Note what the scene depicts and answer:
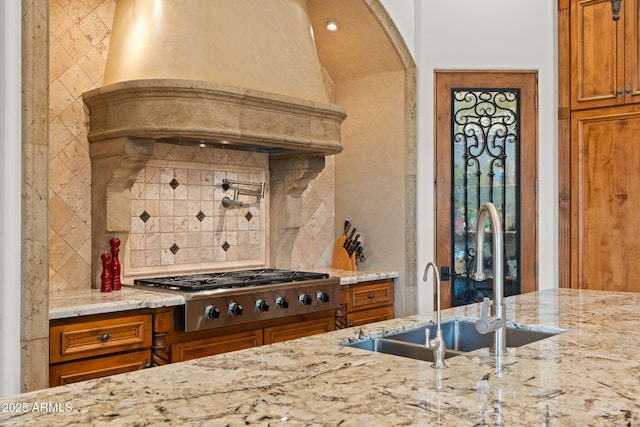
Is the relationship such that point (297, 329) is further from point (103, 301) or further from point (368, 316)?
point (103, 301)

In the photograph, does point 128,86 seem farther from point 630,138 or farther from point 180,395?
point 630,138

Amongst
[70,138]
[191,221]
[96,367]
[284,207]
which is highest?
[70,138]

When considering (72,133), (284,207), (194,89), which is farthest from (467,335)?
(72,133)

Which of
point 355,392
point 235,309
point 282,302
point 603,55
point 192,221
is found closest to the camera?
point 355,392

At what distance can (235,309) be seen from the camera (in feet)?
11.1

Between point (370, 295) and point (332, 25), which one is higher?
point (332, 25)

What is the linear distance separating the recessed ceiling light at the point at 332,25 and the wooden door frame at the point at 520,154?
80 cm

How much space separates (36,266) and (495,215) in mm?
1808

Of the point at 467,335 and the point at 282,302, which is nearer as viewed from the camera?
the point at 467,335

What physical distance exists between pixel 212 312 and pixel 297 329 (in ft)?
2.36

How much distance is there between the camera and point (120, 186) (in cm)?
348

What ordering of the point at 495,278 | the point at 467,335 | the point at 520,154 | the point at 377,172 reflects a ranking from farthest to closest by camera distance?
the point at 377,172, the point at 520,154, the point at 467,335, the point at 495,278

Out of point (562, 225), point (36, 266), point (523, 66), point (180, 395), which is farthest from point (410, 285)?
point (180, 395)

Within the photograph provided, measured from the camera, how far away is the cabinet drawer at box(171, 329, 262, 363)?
3.19 metres
